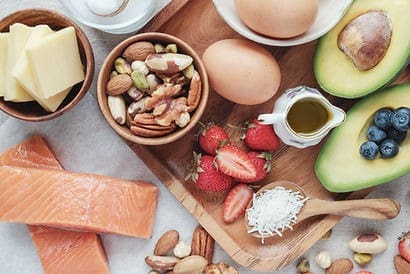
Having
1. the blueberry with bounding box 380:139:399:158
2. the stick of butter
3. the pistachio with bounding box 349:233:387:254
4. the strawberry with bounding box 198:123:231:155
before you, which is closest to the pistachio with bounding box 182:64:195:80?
the strawberry with bounding box 198:123:231:155

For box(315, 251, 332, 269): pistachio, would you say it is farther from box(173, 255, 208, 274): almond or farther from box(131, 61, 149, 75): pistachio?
box(131, 61, 149, 75): pistachio

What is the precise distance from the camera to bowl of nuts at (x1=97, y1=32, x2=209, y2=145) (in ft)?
3.87

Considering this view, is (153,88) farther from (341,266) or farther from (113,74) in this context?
(341,266)

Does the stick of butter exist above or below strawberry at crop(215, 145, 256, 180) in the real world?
above

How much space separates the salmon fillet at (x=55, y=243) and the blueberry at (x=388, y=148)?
535 millimetres

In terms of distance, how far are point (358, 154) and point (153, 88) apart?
35cm

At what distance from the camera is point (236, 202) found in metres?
1.28

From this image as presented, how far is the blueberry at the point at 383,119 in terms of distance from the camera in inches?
46.1

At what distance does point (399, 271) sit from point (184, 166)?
44 centimetres

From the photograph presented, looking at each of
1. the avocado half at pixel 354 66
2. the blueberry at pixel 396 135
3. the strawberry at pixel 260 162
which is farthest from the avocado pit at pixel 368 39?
the strawberry at pixel 260 162

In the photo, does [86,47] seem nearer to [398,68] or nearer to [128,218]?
[128,218]

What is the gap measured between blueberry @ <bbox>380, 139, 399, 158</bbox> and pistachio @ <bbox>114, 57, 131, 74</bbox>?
431 mm

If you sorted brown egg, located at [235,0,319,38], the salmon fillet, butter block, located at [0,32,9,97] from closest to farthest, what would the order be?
brown egg, located at [235,0,319,38] → butter block, located at [0,32,9,97] → the salmon fillet

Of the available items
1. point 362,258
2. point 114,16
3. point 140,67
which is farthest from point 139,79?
point 362,258
